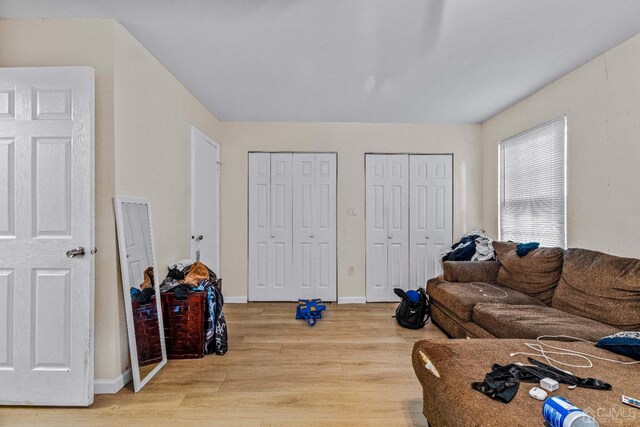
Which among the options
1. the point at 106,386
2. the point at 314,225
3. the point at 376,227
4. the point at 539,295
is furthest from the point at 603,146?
the point at 106,386

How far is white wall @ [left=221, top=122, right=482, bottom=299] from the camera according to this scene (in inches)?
168

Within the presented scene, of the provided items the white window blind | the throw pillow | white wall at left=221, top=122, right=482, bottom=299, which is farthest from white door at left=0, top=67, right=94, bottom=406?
the white window blind

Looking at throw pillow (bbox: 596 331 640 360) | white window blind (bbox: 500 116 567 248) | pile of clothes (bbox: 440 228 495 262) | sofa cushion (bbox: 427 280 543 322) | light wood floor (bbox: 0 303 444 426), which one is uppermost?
white window blind (bbox: 500 116 567 248)

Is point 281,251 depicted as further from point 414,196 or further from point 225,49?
point 225,49

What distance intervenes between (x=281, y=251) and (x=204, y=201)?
125cm

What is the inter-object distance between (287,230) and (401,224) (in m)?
1.63

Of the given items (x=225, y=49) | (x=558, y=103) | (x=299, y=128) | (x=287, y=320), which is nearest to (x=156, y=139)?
(x=225, y=49)

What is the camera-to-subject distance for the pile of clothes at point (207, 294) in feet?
8.76

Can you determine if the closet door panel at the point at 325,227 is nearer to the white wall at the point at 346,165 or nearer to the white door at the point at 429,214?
the white wall at the point at 346,165

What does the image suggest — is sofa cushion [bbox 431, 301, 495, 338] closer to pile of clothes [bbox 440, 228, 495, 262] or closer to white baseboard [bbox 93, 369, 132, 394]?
pile of clothes [bbox 440, 228, 495, 262]

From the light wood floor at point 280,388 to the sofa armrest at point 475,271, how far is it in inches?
26.5

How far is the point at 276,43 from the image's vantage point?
2.33 meters

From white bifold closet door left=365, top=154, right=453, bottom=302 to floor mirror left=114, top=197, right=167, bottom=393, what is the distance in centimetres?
274

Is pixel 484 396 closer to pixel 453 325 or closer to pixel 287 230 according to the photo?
pixel 453 325
